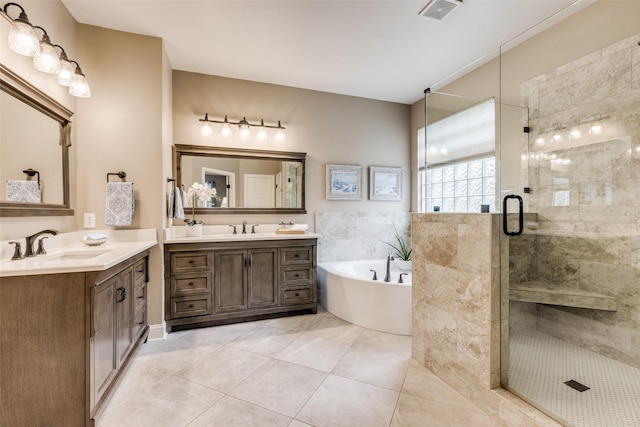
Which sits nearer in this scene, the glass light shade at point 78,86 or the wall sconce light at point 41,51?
the wall sconce light at point 41,51

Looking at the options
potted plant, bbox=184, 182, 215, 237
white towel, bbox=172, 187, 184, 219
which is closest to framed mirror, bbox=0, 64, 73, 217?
white towel, bbox=172, 187, 184, 219

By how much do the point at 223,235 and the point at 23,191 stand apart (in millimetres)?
1711

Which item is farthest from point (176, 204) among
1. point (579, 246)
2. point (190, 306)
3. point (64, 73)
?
point (579, 246)

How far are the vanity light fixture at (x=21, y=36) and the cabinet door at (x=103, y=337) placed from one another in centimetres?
140

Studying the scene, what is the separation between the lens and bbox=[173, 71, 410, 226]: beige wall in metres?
3.37

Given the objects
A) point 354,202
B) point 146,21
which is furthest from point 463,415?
point 146,21

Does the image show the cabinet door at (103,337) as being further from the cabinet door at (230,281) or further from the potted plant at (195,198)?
the potted plant at (195,198)

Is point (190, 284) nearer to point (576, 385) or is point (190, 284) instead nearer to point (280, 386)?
point (280, 386)

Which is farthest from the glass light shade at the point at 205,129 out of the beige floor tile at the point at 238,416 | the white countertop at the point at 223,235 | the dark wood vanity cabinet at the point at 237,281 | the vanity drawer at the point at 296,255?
the beige floor tile at the point at 238,416

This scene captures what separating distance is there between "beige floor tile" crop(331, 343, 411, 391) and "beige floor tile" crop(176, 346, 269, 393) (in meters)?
0.65

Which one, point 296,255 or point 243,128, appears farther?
point 243,128

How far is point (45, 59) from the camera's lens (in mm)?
1774

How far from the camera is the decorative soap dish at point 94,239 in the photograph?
2184 mm

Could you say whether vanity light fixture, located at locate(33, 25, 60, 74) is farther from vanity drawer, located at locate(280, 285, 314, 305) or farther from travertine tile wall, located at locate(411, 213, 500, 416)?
travertine tile wall, located at locate(411, 213, 500, 416)
